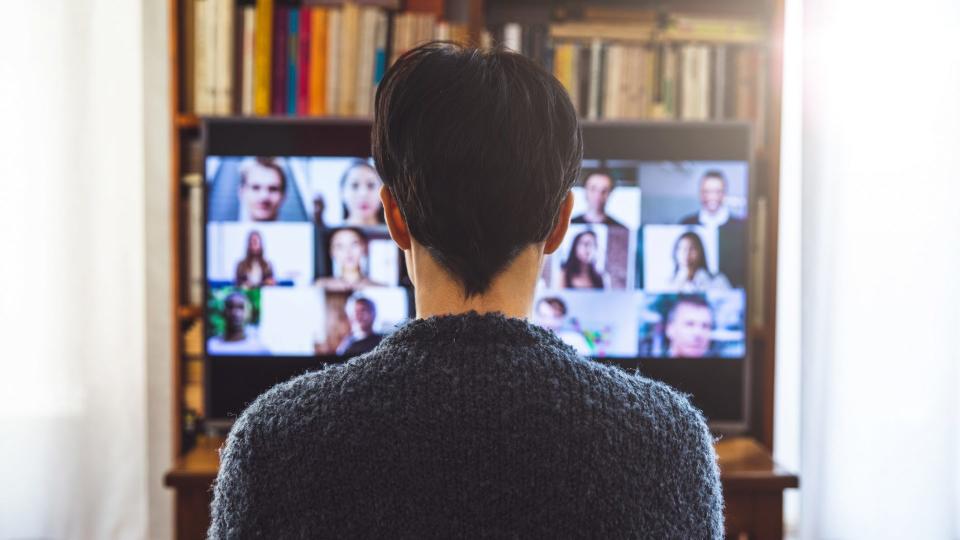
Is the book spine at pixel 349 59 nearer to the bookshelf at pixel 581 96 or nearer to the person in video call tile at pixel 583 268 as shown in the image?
the bookshelf at pixel 581 96

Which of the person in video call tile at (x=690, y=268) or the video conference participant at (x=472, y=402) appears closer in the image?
the video conference participant at (x=472, y=402)

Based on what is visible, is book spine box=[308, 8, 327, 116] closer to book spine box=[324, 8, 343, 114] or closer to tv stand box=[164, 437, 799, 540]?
book spine box=[324, 8, 343, 114]

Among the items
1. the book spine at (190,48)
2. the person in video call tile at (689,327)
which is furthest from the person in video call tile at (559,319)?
the book spine at (190,48)

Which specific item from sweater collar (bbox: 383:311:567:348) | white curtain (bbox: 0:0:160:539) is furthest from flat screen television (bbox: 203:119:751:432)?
sweater collar (bbox: 383:311:567:348)

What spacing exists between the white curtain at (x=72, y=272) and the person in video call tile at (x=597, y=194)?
1231 mm

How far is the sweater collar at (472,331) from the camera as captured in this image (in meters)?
0.64

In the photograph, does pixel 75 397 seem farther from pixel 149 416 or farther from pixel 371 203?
pixel 371 203

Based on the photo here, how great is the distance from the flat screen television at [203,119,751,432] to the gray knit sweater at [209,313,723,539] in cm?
137

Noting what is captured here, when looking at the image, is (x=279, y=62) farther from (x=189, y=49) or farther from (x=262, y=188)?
(x=262, y=188)

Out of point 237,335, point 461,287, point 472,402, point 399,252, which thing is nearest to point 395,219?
point 461,287

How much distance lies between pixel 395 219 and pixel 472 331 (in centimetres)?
15

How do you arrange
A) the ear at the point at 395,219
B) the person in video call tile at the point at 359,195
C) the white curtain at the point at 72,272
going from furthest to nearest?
the person in video call tile at the point at 359,195 < the white curtain at the point at 72,272 < the ear at the point at 395,219

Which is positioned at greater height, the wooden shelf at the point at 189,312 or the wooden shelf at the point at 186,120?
the wooden shelf at the point at 186,120

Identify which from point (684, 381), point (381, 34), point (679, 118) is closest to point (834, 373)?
point (684, 381)
